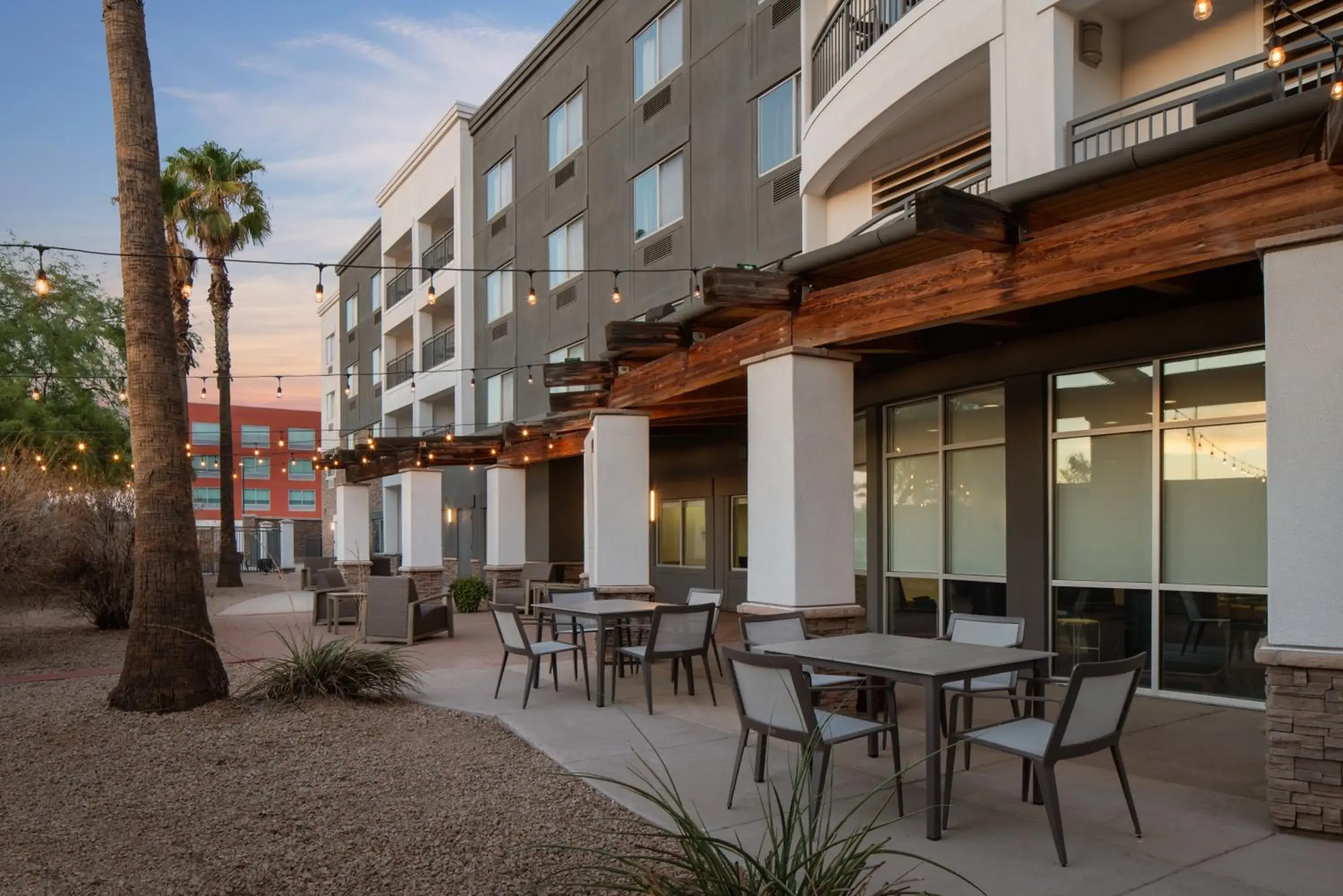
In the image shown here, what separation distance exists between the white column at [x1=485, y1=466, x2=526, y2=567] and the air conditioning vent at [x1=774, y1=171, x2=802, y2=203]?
8827 mm

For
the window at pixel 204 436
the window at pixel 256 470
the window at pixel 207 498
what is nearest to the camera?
the window at pixel 204 436

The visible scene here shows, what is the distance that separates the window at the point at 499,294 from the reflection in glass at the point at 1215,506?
17.8m

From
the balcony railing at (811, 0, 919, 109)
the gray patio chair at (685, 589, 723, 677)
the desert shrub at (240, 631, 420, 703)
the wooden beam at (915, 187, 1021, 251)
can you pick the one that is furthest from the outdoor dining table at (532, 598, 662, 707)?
the balcony railing at (811, 0, 919, 109)

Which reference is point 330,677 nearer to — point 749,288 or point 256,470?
point 749,288

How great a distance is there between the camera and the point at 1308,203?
513 cm

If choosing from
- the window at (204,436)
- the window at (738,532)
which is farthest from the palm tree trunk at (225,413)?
the window at (204,436)

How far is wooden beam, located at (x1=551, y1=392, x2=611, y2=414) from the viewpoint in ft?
41.9

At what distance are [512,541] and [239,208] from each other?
11.9 meters

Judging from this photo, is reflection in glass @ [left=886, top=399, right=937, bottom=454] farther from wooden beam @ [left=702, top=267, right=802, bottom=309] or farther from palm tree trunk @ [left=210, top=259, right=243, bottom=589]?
palm tree trunk @ [left=210, top=259, right=243, bottom=589]

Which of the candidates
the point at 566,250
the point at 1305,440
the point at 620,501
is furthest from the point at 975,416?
the point at 566,250

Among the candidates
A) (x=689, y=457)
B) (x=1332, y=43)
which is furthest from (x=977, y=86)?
(x=689, y=457)

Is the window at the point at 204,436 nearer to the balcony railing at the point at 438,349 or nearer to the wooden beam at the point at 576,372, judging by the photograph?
the balcony railing at the point at 438,349

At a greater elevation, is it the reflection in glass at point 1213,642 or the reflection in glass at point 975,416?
the reflection in glass at point 975,416

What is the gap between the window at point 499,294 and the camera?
2439 centimetres
